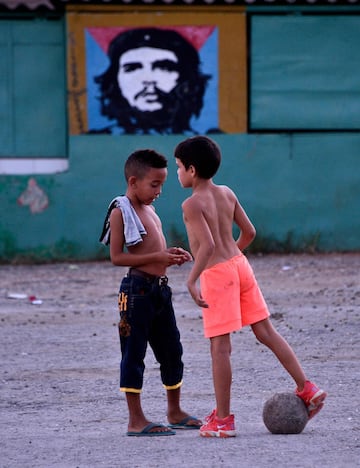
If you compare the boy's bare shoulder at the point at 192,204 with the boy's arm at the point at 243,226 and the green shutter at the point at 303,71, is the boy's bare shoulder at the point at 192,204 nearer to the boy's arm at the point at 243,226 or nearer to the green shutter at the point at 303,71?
the boy's arm at the point at 243,226

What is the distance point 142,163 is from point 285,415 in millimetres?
1500

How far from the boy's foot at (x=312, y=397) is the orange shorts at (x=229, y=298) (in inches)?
17.1

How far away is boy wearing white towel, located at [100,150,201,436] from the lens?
584 centimetres

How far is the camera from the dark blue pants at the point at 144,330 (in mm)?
5844

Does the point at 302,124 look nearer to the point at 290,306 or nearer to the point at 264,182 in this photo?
the point at 264,182

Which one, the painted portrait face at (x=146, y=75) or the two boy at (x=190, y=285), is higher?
the painted portrait face at (x=146, y=75)

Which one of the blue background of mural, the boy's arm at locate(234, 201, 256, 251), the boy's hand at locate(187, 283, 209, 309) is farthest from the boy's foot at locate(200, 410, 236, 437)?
the blue background of mural

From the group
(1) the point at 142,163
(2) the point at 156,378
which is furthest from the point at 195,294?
(2) the point at 156,378

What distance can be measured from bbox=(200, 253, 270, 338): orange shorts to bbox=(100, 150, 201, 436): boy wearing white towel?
0.18m

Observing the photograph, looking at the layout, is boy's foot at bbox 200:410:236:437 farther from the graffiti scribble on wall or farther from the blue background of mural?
the blue background of mural

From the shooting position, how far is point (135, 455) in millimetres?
5270

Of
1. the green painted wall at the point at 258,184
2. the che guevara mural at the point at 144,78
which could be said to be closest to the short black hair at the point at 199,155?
the green painted wall at the point at 258,184

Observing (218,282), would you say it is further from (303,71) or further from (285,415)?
(303,71)

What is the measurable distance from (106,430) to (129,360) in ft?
1.37
